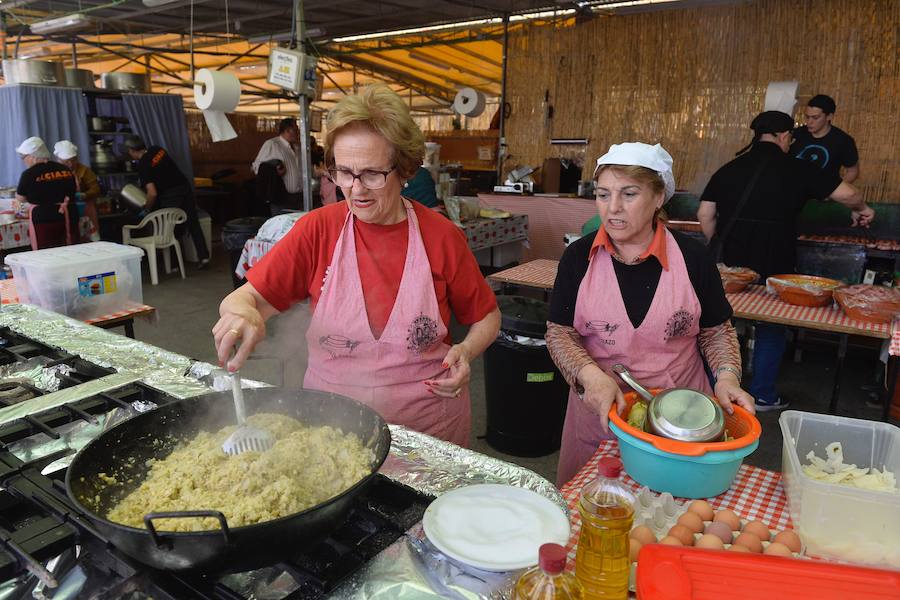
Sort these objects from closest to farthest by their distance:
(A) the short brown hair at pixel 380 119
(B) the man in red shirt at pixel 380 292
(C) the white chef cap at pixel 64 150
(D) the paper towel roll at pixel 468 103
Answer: (A) the short brown hair at pixel 380 119 < (B) the man in red shirt at pixel 380 292 < (C) the white chef cap at pixel 64 150 < (D) the paper towel roll at pixel 468 103

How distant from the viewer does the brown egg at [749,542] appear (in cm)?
137

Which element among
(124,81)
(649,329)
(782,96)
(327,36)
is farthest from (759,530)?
(327,36)

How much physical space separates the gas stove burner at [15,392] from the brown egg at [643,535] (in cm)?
181

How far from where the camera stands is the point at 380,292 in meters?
2.03

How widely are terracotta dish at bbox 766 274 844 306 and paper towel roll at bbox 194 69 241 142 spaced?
4562mm

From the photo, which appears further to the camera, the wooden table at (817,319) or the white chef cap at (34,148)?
the white chef cap at (34,148)

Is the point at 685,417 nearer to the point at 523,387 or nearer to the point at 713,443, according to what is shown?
the point at 713,443

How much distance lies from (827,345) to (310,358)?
5.35 m

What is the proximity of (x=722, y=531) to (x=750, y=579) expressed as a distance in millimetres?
390

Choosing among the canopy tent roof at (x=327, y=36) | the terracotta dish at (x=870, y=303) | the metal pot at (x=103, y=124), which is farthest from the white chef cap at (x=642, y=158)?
the metal pot at (x=103, y=124)

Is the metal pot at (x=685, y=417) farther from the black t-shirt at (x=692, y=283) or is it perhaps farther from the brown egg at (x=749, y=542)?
the black t-shirt at (x=692, y=283)

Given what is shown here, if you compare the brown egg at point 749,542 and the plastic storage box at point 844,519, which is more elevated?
the plastic storage box at point 844,519

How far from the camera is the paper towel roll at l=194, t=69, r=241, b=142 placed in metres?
5.23

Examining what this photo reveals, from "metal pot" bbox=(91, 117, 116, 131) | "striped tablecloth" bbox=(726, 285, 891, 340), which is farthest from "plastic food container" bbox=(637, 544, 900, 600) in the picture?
"metal pot" bbox=(91, 117, 116, 131)
